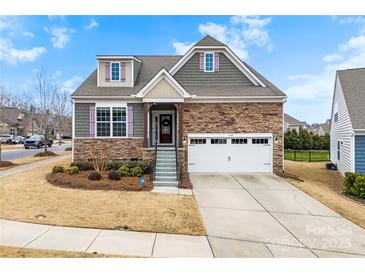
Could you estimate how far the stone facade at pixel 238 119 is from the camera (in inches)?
619

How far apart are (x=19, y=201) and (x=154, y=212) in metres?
5.00

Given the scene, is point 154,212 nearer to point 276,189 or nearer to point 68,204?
point 68,204

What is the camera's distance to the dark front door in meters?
17.1

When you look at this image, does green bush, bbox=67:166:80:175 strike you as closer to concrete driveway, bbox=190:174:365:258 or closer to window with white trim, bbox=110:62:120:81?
concrete driveway, bbox=190:174:365:258

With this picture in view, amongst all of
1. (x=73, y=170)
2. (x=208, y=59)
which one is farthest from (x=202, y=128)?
(x=73, y=170)

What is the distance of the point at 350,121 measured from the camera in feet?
52.4

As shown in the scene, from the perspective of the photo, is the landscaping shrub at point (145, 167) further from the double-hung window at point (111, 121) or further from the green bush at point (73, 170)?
the green bush at point (73, 170)

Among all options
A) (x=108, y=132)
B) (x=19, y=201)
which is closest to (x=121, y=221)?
(x=19, y=201)

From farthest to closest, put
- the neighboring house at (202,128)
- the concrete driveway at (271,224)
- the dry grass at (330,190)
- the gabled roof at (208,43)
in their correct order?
the gabled roof at (208,43), the neighboring house at (202,128), the dry grass at (330,190), the concrete driveway at (271,224)

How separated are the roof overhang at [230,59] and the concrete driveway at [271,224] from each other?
723cm

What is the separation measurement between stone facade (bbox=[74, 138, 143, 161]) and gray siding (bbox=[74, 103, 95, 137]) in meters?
0.41

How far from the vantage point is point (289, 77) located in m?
19.5

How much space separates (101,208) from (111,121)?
7.85m

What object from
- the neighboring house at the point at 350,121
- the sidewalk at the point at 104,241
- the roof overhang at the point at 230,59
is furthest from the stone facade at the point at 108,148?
the neighboring house at the point at 350,121
